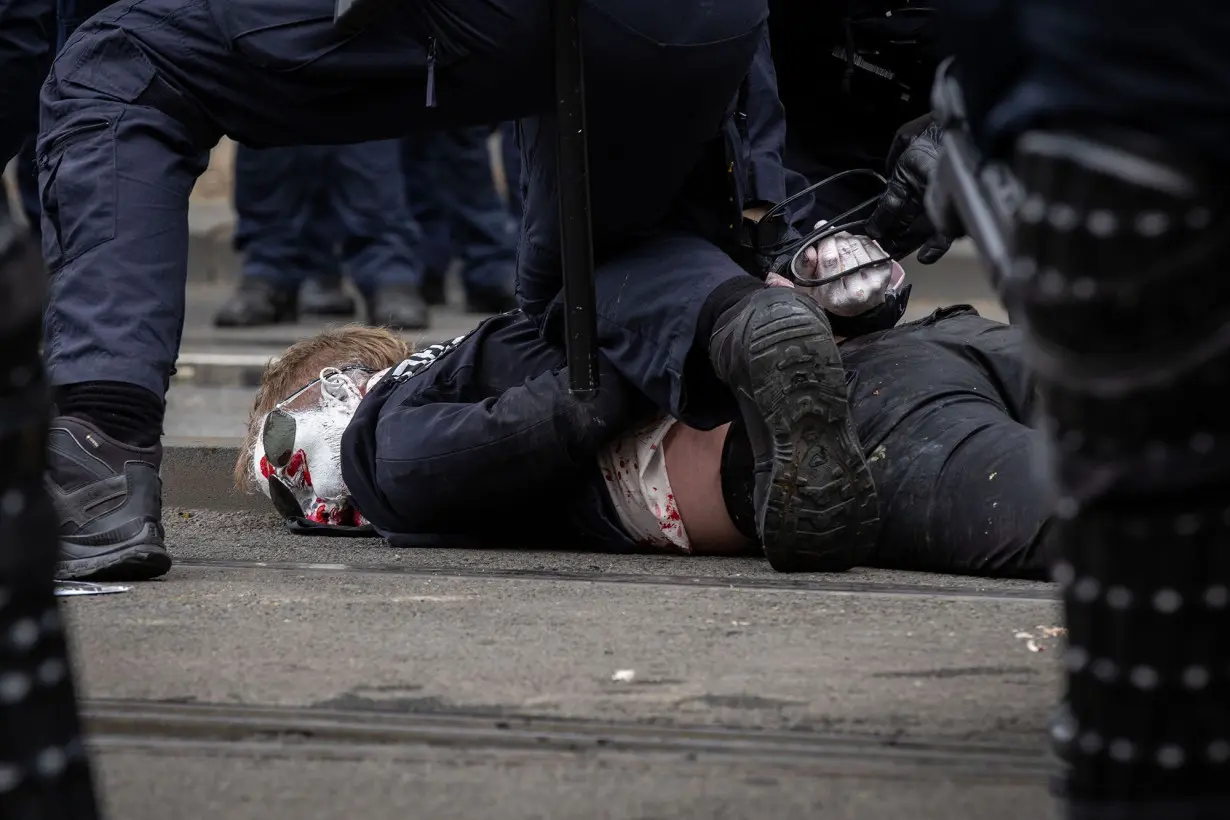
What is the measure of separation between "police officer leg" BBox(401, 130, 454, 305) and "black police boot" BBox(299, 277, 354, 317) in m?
0.35

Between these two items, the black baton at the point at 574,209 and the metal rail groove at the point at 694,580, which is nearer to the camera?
the metal rail groove at the point at 694,580

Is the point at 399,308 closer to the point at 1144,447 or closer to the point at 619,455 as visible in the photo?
the point at 619,455

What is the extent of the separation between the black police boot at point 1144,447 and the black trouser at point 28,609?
0.75 m

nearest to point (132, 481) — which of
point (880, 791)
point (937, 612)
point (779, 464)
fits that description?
point (779, 464)

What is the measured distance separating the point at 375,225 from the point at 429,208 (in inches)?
20.7

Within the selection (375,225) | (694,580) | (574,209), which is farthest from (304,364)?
(375,225)

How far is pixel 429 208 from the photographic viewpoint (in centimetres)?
704

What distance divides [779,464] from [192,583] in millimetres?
927

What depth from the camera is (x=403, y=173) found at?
704 cm

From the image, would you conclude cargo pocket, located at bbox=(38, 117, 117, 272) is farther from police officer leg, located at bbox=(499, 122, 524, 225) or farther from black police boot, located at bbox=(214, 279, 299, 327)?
police officer leg, located at bbox=(499, 122, 524, 225)

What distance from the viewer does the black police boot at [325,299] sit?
687 cm

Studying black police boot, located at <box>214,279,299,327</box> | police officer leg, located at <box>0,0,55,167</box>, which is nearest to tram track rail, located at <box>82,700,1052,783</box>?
police officer leg, located at <box>0,0,55,167</box>

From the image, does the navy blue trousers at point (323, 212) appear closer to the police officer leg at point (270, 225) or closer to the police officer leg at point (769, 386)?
the police officer leg at point (270, 225)

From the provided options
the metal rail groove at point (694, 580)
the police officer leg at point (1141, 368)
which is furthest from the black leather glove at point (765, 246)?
the police officer leg at point (1141, 368)
